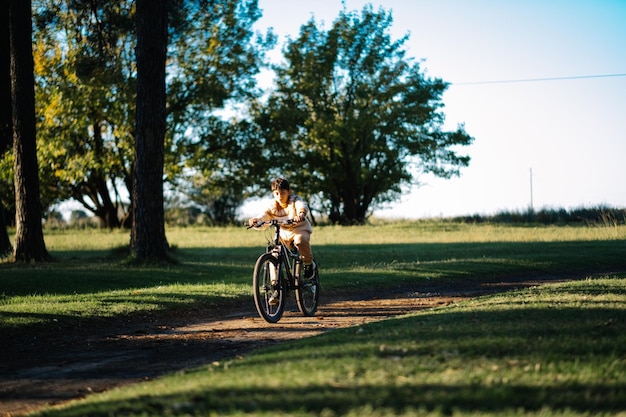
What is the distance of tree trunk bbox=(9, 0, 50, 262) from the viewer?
68.3 ft

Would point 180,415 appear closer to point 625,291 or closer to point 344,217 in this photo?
point 625,291

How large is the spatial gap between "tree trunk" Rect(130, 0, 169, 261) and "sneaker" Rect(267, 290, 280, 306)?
32.8ft

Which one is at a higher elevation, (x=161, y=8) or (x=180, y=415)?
(x=161, y=8)

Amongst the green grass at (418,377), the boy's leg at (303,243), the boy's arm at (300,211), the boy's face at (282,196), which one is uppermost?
the boy's face at (282,196)

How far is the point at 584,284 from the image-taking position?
13.5 meters

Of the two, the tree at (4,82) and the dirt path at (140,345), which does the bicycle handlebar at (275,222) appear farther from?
the tree at (4,82)

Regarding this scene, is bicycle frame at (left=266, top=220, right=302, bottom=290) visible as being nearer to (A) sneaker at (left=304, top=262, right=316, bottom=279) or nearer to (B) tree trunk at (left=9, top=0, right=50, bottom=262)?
(A) sneaker at (left=304, top=262, right=316, bottom=279)

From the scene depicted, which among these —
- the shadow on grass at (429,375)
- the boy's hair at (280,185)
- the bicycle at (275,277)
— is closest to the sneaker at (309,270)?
the bicycle at (275,277)

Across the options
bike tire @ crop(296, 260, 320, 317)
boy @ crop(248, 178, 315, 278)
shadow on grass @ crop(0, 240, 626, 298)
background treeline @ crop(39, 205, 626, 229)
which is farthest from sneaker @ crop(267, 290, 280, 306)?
background treeline @ crop(39, 205, 626, 229)

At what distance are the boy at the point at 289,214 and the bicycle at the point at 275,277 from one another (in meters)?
0.12

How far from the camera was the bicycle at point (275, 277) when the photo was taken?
10539 mm

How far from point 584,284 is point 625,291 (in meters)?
1.77

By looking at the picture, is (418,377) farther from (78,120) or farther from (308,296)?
(78,120)

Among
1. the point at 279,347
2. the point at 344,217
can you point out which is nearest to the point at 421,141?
the point at 344,217
